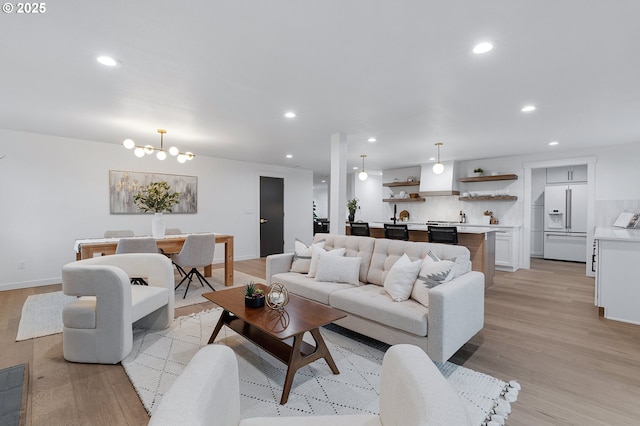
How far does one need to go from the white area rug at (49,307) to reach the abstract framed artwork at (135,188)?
1601mm

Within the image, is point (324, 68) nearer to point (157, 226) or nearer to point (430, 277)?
point (430, 277)

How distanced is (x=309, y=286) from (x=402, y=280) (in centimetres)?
97

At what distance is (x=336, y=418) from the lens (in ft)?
3.77

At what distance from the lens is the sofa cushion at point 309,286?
2.94 m

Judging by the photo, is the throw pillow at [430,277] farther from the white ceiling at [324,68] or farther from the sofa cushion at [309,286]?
the white ceiling at [324,68]

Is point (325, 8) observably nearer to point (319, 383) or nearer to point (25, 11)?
point (25, 11)

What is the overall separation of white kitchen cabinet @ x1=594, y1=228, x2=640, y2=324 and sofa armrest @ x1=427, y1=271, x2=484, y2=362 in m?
2.09

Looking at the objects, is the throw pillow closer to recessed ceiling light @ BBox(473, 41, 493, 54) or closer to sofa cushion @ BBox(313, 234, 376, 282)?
sofa cushion @ BBox(313, 234, 376, 282)

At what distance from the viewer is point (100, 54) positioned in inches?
88.6

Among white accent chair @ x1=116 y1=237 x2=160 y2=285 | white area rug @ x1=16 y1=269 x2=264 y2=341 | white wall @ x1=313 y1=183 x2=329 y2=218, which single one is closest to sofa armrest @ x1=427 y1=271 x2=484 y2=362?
white area rug @ x1=16 y1=269 x2=264 y2=341

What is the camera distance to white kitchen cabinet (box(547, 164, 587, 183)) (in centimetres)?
679

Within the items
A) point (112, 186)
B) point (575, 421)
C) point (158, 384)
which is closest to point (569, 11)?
point (575, 421)

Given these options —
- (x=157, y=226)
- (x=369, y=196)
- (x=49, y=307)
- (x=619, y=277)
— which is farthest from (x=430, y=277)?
(x=369, y=196)

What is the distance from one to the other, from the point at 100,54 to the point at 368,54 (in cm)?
202
